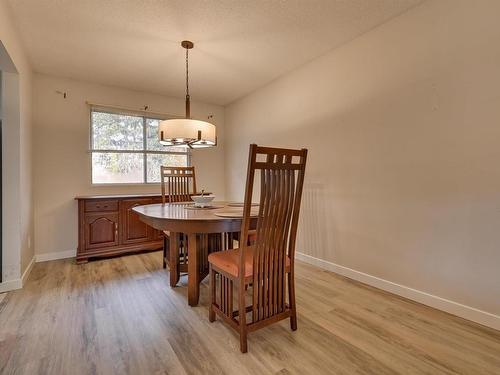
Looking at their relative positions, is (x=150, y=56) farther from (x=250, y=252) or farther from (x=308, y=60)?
(x=250, y=252)

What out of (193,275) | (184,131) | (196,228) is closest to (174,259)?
(193,275)

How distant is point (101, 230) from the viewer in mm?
3252

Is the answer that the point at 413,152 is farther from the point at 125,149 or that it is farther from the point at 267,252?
the point at 125,149

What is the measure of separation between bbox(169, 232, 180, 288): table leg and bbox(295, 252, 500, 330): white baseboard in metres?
1.58

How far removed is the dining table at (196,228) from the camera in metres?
1.75

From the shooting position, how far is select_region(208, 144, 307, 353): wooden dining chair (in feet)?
4.87

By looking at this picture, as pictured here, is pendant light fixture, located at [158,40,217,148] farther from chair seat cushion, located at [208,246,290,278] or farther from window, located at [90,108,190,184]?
window, located at [90,108,190,184]

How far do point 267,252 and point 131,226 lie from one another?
2498 millimetres

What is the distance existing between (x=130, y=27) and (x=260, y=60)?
140 cm

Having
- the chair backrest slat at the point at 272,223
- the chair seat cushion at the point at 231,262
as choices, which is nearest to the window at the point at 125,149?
the chair seat cushion at the point at 231,262

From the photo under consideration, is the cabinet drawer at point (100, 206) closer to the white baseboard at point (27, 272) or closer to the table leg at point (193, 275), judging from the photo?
the white baseboard at point (27, 272)

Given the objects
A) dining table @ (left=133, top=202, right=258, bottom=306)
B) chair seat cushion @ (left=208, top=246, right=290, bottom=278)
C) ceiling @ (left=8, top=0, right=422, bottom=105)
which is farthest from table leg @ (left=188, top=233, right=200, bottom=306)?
ceiling @ (left=8, top=0, right=422, bottom=105)

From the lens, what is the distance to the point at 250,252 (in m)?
1.82

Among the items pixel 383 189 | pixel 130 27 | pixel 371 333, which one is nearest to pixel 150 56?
pixel 130 27
